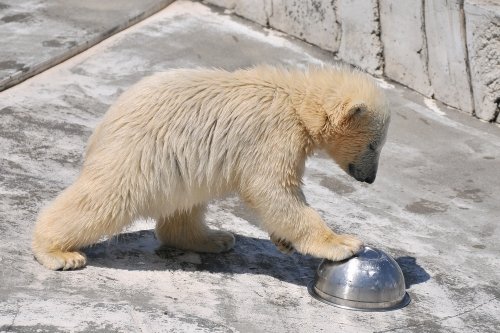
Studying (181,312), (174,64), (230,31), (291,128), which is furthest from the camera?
(230,31)

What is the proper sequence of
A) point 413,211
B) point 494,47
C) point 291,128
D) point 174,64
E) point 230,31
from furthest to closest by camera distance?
A: point 230,31 < point 174,64 < point 494,47 < point 413,211 < point 291,128

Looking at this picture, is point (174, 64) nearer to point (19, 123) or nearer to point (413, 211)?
point (19, 123)

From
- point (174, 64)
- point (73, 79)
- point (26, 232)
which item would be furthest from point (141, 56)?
point (26, 232)

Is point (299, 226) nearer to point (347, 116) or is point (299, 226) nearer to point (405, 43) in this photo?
point (347, 116)

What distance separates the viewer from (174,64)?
8.64 metres

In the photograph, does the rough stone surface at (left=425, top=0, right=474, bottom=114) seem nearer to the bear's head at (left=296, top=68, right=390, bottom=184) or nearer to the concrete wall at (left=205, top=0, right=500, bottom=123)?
the concrete wall at (left=205, top=0, right=500, bottom=123)

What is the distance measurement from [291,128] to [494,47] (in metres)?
3.15

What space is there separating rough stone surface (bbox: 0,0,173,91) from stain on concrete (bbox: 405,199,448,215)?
3235 mm

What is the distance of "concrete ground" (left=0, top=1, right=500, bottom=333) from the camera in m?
4.77

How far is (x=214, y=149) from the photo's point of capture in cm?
507

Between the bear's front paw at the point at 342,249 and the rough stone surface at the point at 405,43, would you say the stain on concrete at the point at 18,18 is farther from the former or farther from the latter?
the bear's front paw at the point at 342,249

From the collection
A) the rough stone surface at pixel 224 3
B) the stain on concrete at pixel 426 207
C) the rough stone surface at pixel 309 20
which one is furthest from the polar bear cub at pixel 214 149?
the rough stone surface at pixel 224 3

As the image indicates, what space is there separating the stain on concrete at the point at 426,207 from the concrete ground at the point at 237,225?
0.01 metres

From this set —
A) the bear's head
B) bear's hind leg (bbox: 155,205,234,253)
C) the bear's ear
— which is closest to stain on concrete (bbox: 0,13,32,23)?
bear's hind leg (bbox: 155,205,234,253)
